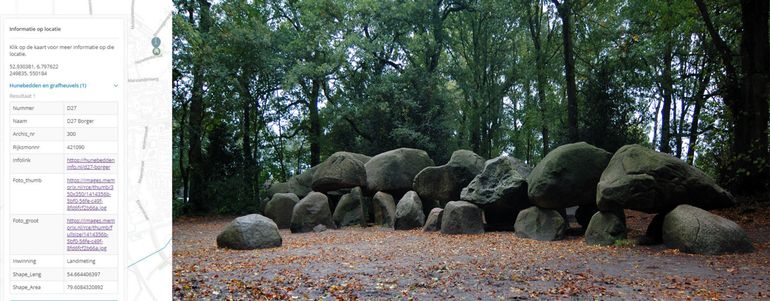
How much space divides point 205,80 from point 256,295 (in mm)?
14407

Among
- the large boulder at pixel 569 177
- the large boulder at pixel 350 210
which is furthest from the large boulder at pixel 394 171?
the large boulder at pixel 569 177

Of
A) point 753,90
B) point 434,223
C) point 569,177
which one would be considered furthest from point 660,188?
point 753,90

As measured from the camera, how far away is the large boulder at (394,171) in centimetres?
1475

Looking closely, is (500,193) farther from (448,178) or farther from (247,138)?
(247,138)

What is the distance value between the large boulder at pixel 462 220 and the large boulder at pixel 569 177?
5.27 ft

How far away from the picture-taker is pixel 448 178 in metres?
13.5

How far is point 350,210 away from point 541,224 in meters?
5.67

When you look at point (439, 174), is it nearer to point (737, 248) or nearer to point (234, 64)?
point (737, 248)

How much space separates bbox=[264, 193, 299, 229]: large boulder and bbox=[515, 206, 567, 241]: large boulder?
6.49 metres

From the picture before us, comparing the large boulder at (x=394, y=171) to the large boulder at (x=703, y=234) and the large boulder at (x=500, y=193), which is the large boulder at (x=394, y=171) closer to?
the large boulder at (x=500, y=193)

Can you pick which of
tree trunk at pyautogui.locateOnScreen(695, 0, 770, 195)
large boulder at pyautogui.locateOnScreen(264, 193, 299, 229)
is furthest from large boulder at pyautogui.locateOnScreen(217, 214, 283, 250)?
tree trunk at pyautogui.locateOnScreen(695, 0, 770, 195)

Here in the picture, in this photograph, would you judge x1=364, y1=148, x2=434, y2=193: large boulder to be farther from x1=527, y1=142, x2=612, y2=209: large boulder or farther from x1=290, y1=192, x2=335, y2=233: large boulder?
x1=527, y1=142, x2=612, y2=209: large boulder

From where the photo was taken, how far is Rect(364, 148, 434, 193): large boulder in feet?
48.4

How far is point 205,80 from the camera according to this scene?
17891 millimetres
